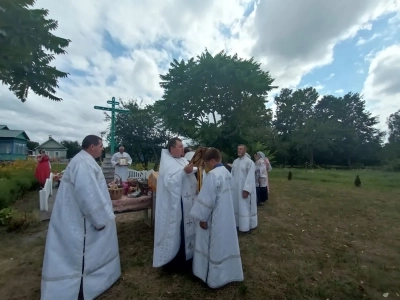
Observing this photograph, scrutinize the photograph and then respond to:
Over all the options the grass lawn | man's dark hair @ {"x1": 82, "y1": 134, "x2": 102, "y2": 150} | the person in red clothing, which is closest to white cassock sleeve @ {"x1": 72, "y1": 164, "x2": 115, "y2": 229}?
man's dark hair @ {"x1": 82, "y1": 134, "x2": 102, "y2": 150}

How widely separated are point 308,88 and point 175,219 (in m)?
55.4

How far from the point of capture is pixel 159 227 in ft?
10.7

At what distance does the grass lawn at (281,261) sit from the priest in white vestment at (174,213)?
1.24 ft

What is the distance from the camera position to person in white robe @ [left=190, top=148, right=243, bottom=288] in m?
2.95

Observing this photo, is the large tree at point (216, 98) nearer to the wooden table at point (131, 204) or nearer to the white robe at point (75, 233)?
the wooden table at point (131, 204)

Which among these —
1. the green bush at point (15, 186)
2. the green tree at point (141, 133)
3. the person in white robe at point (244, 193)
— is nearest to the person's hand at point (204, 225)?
the person in white robe at point (244, 193)

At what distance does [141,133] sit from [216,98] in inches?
282

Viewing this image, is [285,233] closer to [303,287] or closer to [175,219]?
[303,287]

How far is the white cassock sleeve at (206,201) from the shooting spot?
2.93 m

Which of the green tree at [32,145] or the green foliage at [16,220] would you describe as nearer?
the green foliage at [16,220]

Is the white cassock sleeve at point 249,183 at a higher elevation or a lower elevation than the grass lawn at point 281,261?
higher

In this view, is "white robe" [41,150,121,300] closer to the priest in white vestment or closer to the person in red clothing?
the priest in white vestment

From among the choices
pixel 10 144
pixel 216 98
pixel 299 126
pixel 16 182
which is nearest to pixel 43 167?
pixel 16 182

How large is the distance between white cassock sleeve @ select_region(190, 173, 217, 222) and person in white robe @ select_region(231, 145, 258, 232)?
224cm
